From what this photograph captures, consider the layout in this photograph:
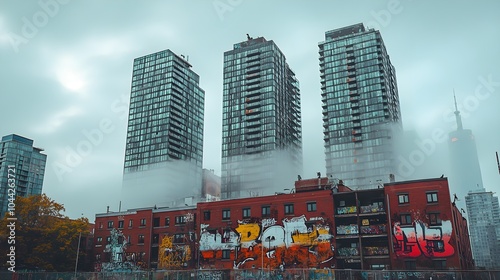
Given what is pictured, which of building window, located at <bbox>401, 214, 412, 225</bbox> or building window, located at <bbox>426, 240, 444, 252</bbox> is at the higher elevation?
building window, located at <bbox>401, 214, 412, 225</bbox>

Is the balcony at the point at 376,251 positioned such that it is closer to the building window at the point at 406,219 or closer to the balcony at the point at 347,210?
the building window at the point at 406,219

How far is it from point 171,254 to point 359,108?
340ft

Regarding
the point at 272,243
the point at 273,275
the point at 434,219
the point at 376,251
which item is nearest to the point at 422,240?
the point at 434,219

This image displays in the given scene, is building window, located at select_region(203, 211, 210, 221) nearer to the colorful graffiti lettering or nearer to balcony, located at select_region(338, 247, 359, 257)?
the colorful graffiti lettering

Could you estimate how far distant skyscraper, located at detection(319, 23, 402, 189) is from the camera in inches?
6068

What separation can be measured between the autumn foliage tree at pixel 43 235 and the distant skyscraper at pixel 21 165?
317ft

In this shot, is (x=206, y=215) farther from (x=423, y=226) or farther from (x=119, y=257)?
(x=423, y=226)

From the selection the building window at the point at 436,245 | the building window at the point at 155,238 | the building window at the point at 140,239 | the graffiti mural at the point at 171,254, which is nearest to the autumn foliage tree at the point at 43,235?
the building window at the point at 140,239

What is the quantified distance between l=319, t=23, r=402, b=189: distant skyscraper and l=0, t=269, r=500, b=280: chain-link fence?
101 metres

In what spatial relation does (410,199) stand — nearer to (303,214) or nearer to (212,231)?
(303,214)

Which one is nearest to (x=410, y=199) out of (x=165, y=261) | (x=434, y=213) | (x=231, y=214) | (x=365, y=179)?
(x=434, y=213)

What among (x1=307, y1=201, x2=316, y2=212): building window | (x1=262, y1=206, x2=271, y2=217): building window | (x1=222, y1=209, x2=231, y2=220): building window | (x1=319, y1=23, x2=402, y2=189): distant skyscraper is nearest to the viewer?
(x1=307, y1=201, x2=316, y2=212): building window

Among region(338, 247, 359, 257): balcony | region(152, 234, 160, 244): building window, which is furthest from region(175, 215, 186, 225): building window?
region(338, 247, 359, 257): balcony

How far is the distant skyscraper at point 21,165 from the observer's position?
551 ft
